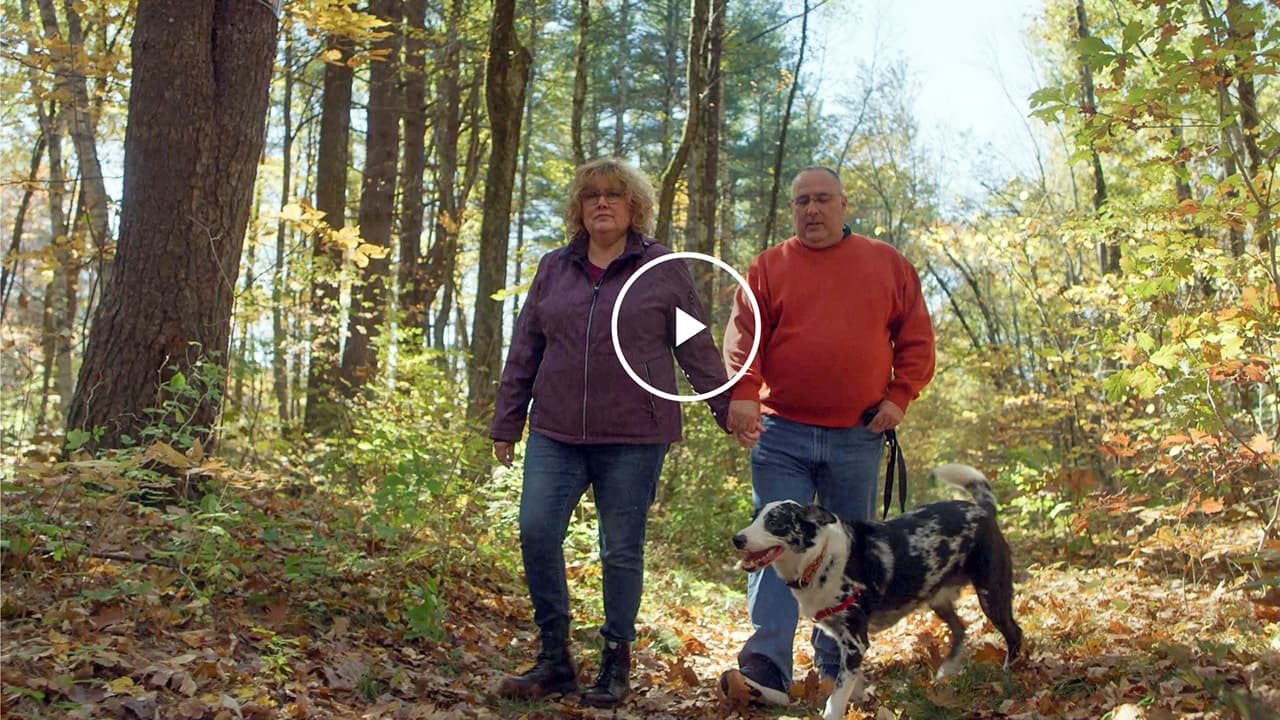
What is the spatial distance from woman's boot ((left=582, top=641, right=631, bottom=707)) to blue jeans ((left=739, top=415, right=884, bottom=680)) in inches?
24.1

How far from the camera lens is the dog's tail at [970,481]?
563cm

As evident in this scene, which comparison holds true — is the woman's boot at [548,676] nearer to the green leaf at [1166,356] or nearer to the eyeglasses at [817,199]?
the eyeglasses at [817,199]

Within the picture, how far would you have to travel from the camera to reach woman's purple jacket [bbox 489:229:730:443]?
5047 millimetres

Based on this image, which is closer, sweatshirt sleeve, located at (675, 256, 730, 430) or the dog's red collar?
the dog's red collar

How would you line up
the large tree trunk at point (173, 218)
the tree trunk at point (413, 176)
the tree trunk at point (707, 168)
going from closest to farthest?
the large tree trunk at point (173, 218) < the tree trunk at point (707, 168) < the tree trunk at point (413, 176)

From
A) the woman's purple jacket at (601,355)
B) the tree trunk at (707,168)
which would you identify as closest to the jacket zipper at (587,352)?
the woman's purple jacket at (601,355)

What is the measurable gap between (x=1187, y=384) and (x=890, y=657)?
3.07 meters

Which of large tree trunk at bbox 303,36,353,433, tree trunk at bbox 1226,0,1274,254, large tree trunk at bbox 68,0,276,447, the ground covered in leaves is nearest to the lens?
the ground covered in leaves

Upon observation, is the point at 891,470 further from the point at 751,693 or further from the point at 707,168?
the point at 707,168

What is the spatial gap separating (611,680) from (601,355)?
5.30 ft

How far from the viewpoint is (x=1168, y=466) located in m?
8.20

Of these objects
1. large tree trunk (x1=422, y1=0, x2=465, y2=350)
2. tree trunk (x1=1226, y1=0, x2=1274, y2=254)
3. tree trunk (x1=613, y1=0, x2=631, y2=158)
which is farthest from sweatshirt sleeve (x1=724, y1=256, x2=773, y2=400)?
tree trunk (x1=613, y1=0, x2=631, y2=158)

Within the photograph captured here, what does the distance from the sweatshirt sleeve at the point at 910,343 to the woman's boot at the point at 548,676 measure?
2.12m

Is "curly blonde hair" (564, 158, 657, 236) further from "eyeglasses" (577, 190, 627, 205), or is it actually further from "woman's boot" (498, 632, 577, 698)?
"woman's boot" (498, 632, 577, 698)
